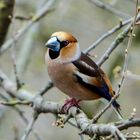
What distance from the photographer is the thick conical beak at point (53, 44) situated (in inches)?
160

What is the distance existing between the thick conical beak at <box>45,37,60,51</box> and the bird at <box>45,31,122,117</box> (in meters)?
0.07

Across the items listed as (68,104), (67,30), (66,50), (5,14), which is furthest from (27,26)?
(67,30)

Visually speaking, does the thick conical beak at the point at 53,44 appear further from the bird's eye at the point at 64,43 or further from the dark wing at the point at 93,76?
the dark wing at the point at 93,76

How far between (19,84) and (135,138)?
95.7 inches

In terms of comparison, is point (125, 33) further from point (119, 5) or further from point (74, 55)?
point (119, 5)

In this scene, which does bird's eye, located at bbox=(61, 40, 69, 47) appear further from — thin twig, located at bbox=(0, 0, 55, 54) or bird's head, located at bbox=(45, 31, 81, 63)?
thin twig, located at bbox=(0, 0, 55, 54)

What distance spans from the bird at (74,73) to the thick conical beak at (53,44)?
0.07m

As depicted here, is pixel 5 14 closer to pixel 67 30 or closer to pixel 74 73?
pixel 74 73

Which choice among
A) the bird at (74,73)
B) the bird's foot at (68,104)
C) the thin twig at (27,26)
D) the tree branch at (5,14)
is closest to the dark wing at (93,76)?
the bird at (74,73)

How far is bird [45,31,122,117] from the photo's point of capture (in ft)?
14.4

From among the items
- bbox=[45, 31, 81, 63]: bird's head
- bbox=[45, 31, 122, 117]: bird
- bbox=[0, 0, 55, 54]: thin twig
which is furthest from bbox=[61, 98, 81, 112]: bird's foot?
bbox=[0, 0, 55, 54]: thin twig

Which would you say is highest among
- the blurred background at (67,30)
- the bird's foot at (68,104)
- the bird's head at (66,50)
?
the bird's head at (66,50)

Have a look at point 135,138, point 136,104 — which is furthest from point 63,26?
point 135,138

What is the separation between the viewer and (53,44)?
4.13 m
